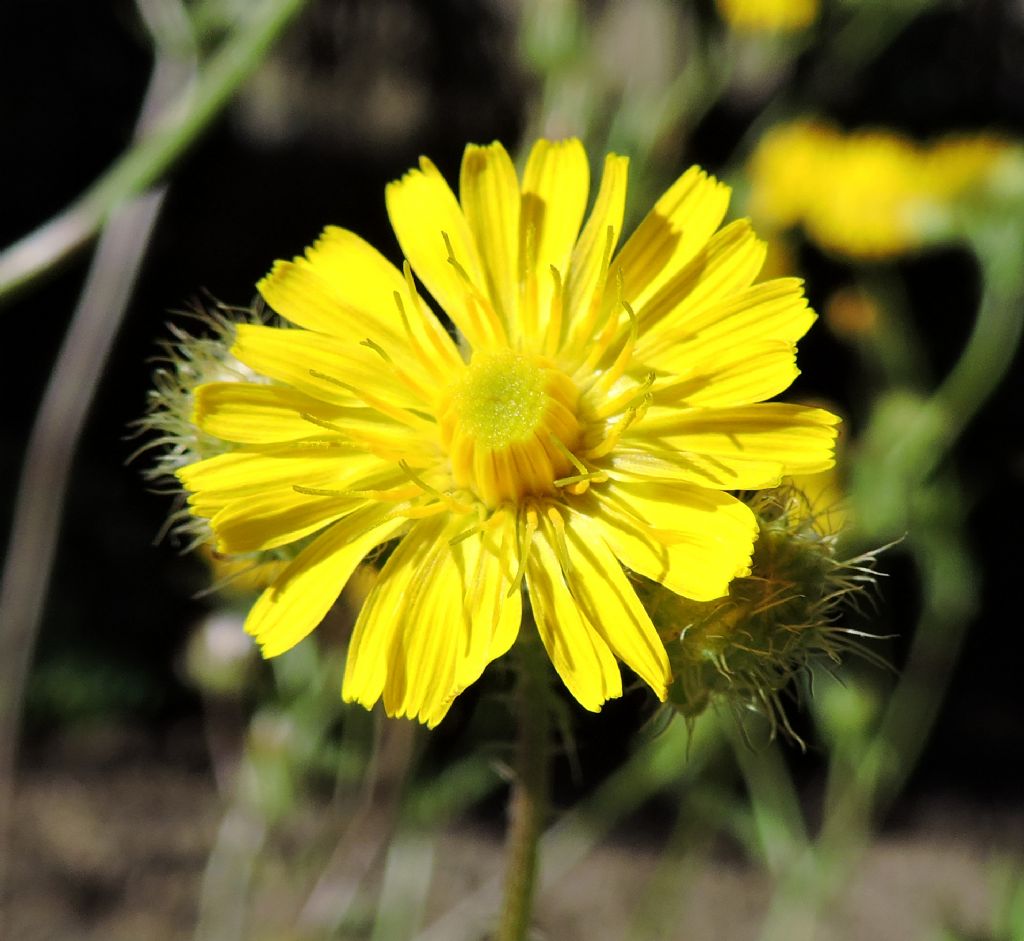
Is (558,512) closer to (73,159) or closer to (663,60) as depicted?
(663,60)

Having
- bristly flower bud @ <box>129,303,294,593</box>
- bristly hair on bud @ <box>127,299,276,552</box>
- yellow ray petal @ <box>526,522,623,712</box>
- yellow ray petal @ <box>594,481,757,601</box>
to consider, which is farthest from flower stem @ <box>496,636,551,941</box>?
bristly hair on bud @ <box>127,299,276,552</box>

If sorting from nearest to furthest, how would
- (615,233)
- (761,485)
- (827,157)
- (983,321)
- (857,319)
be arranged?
1. (761,485)
2. (615,233)
3. (983,321)
4. (857,319)
5. (827,157)

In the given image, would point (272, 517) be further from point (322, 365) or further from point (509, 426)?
point (509, 426)

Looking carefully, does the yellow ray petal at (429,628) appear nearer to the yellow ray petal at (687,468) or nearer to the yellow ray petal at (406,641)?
the yellow ray petal at (406,641)

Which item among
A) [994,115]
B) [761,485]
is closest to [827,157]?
[994,115]

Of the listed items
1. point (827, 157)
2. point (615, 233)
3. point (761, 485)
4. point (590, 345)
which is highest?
→ point (827, 157)

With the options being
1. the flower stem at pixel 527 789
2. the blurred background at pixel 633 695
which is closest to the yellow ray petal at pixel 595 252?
the flower stem at pixel 527 789

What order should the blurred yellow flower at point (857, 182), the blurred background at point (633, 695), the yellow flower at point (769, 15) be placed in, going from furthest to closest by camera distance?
the yellow flower at point (769, 15) < the blurred yellow flower at point (857, 182) < the blurred background at point (633, 695)
